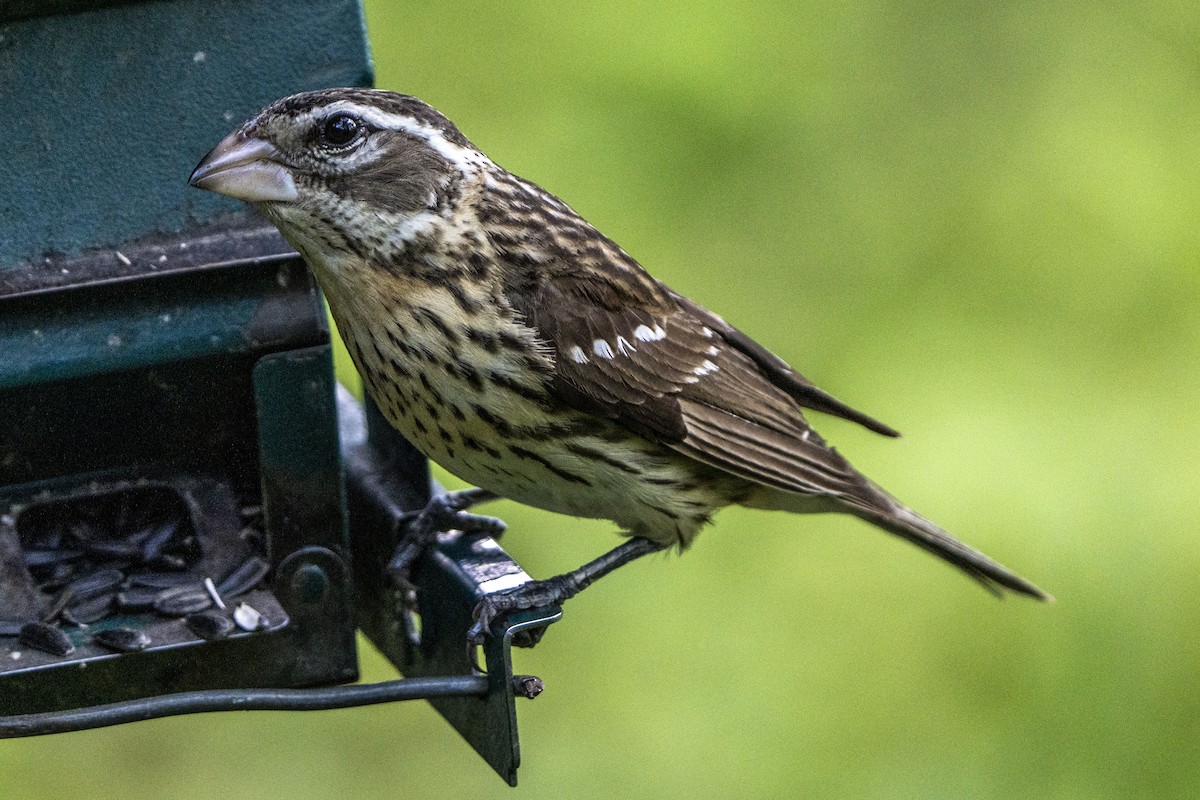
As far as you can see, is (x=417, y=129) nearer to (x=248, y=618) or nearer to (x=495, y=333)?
(x=495, y=333)

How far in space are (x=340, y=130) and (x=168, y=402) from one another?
0.61 m

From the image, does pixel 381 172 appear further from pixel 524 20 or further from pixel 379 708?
pixel 524 20

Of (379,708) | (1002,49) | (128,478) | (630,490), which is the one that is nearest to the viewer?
(128,478)

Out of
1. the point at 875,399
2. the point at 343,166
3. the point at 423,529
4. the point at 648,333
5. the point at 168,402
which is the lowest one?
the point at 875,399

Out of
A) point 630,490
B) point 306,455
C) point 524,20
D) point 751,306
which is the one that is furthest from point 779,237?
point 306,455

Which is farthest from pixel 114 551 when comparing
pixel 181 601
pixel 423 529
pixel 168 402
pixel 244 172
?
pixel 244 172

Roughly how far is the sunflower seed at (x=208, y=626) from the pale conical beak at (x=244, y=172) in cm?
76

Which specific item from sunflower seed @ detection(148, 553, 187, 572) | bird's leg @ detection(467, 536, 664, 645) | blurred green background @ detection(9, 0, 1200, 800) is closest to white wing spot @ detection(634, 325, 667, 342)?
bird's leg @ detection(467, 536, 664, 645)

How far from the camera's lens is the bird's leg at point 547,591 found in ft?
10.9

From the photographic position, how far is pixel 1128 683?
5199mm

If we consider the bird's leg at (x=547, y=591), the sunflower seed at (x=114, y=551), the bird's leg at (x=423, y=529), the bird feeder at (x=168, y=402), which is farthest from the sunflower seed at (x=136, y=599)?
the bird's leg at (x=547, y=591)

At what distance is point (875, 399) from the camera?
5754 mm

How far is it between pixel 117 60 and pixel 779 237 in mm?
3319

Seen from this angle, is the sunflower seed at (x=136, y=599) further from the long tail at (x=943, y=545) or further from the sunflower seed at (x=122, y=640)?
the long tail at (x=943, y=545)
